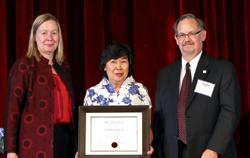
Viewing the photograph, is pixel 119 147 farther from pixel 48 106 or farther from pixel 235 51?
pixel 235 51

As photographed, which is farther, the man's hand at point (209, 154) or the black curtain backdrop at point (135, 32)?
the black curtain backdrop at point (135, 32)

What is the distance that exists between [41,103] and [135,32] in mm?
1240

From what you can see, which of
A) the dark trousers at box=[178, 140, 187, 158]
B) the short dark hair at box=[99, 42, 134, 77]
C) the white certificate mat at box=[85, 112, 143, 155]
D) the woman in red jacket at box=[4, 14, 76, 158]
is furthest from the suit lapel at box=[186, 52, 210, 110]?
the woman in red jacket at box=[4, 14, 76, 158]

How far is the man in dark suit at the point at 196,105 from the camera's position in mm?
2217

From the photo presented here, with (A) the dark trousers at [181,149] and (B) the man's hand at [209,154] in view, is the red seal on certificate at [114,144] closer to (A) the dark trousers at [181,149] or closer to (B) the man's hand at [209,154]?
(A) the dark trousers at [181,149]

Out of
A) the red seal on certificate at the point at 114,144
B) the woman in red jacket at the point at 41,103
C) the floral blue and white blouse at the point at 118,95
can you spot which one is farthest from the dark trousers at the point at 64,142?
the red seal on certificate at the point at 114,144

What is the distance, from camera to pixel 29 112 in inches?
92.9

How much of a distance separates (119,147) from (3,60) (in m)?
1.51

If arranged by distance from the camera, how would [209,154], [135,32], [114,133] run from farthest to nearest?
[135,32] → [114,133] → [209,154]

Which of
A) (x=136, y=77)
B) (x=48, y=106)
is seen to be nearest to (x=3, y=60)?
(x=48, y=106)

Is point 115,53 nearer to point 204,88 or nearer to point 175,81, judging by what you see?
point 175,81

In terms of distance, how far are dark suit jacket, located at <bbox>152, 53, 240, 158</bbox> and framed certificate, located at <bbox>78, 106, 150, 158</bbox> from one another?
233 mm

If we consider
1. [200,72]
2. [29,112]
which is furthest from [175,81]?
[29,112]

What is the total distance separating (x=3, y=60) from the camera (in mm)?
3104
